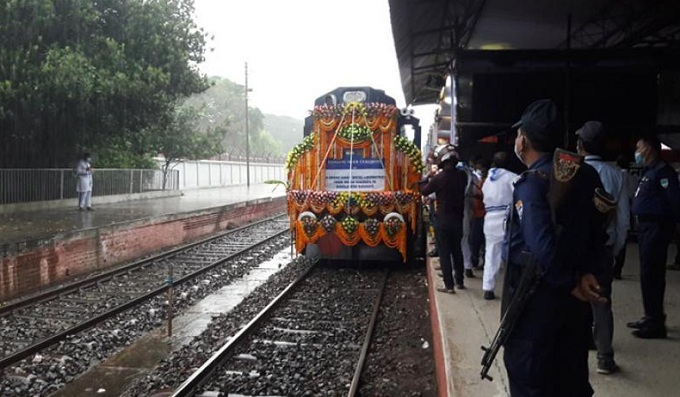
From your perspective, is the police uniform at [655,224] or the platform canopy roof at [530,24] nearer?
the police uniform at [655,224]

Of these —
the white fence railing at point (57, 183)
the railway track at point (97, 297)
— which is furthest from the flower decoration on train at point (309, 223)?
the white fence railing at point (57, 183)

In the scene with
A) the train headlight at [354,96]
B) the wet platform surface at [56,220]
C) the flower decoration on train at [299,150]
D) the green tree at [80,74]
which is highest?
the green tree at [80,74]

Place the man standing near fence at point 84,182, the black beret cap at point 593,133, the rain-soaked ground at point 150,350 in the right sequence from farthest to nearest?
the man standing near fence at point 84,182 → the rain-soaked ground at point 150,350 → the black beret cap at point 593,133

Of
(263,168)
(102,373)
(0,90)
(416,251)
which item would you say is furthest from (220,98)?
(102,373)

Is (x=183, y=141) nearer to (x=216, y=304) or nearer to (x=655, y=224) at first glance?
(x=216, y=304)

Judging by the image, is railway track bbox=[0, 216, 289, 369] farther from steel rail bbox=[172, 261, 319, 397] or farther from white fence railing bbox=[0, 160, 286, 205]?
white fence railing bbox=[0, 160, 286, 205]

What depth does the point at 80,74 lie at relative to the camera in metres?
14.0

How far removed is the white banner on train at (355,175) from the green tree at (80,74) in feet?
25.7

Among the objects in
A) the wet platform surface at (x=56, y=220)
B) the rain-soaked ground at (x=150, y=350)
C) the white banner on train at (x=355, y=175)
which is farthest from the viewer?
the wet platform surface at (x=56, y=220)

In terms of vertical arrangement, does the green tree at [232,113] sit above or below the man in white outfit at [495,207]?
above

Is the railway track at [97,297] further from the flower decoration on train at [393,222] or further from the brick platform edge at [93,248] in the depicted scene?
the flower decoration on train at [393,222]

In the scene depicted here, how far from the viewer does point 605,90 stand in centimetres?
867

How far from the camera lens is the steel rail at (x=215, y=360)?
4923mm

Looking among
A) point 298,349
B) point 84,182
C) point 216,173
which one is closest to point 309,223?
point 298,349
